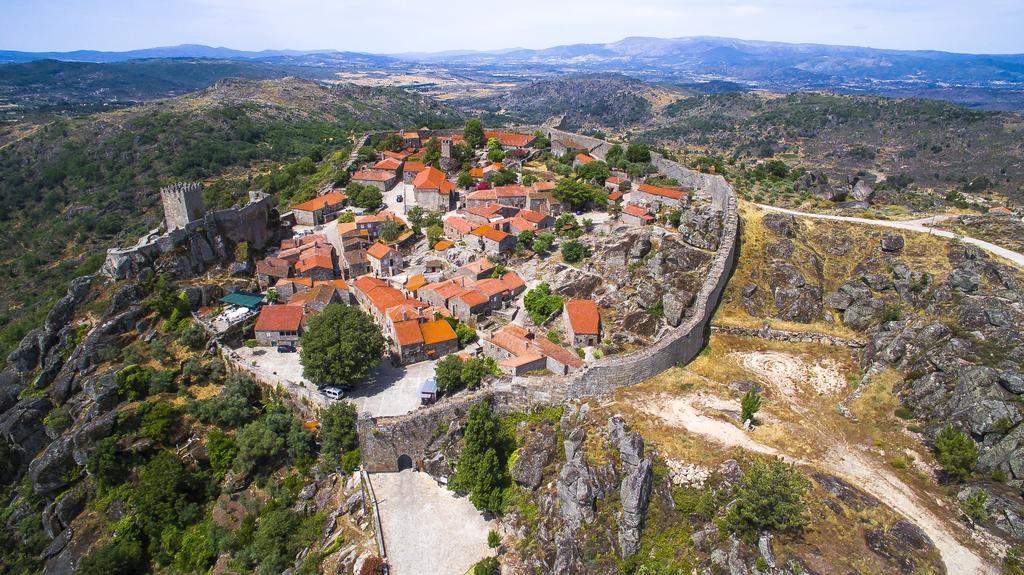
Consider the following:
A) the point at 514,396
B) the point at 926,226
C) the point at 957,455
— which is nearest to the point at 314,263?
the point at 514,396

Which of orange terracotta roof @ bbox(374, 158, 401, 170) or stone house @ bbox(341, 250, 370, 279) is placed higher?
orange terracotta roof @ bbox(374, 158, 401, 170)

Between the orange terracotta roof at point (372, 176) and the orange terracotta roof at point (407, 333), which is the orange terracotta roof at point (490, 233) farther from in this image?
the orange terracotta roof at point (372, 176)

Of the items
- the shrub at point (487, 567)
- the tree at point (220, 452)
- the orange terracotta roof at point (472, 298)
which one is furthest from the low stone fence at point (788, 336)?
the tree at point (220, 452)

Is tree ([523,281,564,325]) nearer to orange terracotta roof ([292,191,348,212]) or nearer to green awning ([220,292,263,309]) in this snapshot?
green awning ([220,292,263,309])

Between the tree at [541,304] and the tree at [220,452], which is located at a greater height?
the tree at [541,304]

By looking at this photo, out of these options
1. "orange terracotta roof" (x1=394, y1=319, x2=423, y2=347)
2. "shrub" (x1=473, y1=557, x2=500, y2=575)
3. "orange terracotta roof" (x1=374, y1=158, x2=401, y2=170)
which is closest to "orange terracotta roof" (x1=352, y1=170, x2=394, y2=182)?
"orange terracotta roof" (x1=374, y1=158, x2=401, y2=170)

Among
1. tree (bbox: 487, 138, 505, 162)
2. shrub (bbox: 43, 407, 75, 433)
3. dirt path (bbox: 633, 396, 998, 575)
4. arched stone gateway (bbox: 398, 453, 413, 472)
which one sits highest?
tree (bbox: 487, 138, 505, 162)
